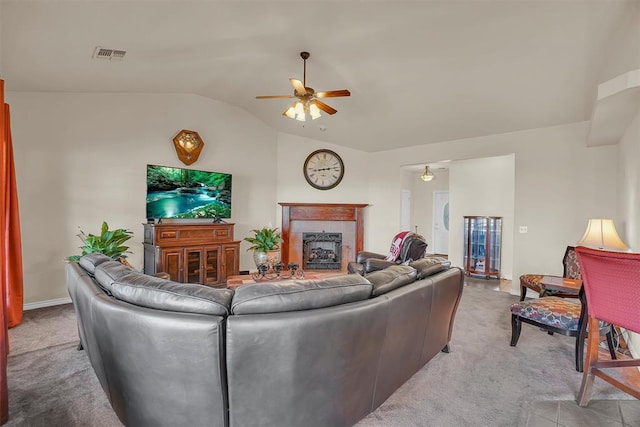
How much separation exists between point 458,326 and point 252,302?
2820 mm

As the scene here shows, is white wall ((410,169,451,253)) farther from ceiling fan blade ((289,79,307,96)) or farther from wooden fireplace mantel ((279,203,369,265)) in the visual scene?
ceiling fan blade ((289,79,307,96))

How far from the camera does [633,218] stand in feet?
9.71

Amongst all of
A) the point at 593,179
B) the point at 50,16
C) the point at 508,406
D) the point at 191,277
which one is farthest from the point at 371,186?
the point at 50,16

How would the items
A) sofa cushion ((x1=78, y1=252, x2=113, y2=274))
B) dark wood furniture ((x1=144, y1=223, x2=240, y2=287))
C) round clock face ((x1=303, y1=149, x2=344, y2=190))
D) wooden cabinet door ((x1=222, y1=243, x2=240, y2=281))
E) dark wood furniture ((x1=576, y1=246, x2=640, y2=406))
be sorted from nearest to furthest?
1. dark wood furniture ((x1=576, y1=246, x2=640, y2=406))
2. sofa cushion ((x1=78, y1=252, x2=113, y2=274))
3. dark wood furniture ((x1=144, y1=223, x2=240, y2=287))
4. wooden cabinet door ((x1=222, y1=243, x2=240, y2=281))
5. round clock face ((x1=303, y1=149, x2=344, y2=190))

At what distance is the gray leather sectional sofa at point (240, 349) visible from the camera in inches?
51.6

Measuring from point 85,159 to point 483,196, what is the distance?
22.7ft

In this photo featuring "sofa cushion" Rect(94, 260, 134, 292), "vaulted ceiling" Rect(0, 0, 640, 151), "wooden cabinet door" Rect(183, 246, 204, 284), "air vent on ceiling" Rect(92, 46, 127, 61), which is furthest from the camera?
"wooden cabinet door" Rect(183, 246, 204, 284)

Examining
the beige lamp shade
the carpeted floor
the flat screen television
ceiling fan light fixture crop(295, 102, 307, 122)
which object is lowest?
the carpeted floor

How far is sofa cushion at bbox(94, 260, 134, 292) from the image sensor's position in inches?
66.8

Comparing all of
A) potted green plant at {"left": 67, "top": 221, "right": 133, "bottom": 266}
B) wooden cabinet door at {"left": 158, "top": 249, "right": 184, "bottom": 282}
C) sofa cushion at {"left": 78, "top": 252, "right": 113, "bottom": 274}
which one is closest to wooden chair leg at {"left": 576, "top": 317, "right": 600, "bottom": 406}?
sofa cushion at {"left": 78, "top": 252, "right": 113, "bottom": 274}

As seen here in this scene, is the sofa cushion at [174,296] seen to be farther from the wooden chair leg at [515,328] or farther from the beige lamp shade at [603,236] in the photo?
the beige lamp shade at [603,236]

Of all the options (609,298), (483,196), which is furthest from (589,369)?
(483,196)

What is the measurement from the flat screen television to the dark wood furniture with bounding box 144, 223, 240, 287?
1.08ft

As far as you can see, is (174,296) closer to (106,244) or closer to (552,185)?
(106,244)
